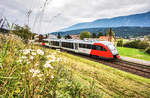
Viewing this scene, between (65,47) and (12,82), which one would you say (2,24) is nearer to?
(12,82)

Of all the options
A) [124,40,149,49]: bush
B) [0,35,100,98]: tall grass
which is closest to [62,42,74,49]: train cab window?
[0,35,100,98]: tall grass

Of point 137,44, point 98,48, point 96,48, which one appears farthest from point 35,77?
point 137,44

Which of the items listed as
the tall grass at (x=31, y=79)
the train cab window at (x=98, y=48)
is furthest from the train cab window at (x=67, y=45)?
the tall grass at (x=31, y=79)

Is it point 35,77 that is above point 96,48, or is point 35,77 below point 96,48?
above

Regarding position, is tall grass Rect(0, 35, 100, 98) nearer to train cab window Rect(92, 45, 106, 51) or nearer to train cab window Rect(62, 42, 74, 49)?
train cab window Rect(92, 45, 106, 51)

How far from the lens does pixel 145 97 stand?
155 inches

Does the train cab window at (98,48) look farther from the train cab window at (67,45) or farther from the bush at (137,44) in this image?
the bush at (137,44)

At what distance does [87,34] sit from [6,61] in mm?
78685

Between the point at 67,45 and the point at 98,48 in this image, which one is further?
the point at 67,45

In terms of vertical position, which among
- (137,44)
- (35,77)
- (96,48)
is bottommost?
(96,48)

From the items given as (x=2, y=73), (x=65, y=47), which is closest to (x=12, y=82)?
(x=2, y=73)

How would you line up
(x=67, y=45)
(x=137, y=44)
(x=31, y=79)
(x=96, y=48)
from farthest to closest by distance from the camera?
(x=137, y=44), (x=67, y=45), (x=96, y=48), (x=31, y=79)

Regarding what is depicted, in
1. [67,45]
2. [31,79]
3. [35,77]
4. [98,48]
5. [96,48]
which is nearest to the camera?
[31,79]

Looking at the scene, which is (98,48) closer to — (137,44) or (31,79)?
(31,79)
